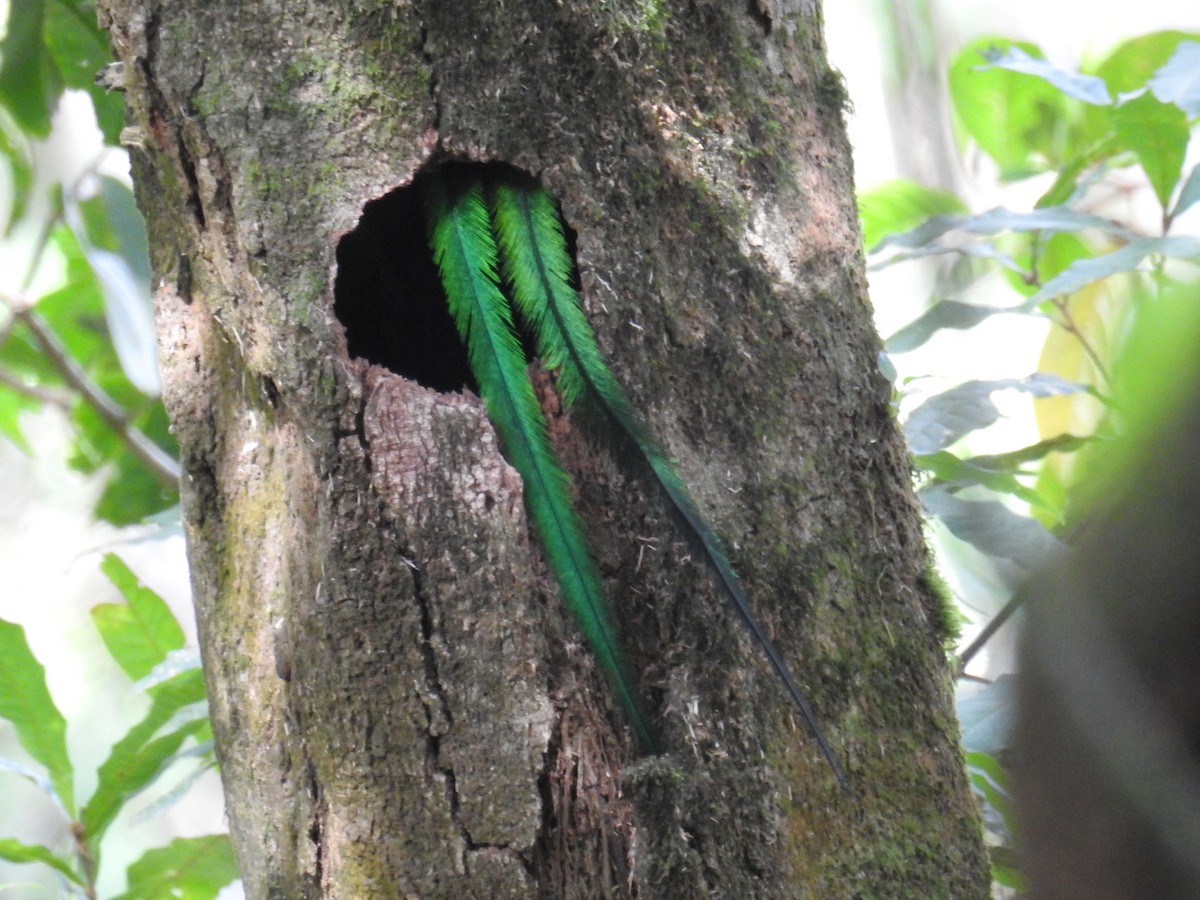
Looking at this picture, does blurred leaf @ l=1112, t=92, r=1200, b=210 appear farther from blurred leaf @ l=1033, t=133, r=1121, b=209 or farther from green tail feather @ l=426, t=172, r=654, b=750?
green tail feather @ l=426, t=172, r=654, b=750

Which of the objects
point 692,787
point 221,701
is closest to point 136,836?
point 221,701

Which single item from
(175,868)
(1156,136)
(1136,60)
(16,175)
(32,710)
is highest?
(16,175)

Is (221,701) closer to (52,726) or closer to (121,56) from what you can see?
(121,56)

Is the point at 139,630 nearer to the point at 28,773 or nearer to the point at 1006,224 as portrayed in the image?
the point at 28,773

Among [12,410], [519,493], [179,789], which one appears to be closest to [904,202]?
[519,493]

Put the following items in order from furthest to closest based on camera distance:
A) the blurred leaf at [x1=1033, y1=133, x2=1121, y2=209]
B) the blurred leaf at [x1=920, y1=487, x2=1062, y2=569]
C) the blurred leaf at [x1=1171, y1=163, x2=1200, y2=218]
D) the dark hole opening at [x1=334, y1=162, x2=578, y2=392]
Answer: the blurred leaf at [x1=1033, y1=133, x2=1121, y2=209], the blurred leaf at [x1=1171, y1=163, x2=1200, y2=218], the dark hole opening at [x1=334, y1=162, x2=578, y2=392], the blurred leaf at [x1=920, y1=487, x2=1062, y2=569]

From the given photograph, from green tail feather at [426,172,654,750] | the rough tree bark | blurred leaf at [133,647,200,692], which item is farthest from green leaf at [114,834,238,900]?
green tail feather at [426,172,654,750]

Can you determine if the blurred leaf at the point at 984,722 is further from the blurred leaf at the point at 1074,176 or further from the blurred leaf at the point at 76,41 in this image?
the blurred leaf at the point at 76,41
